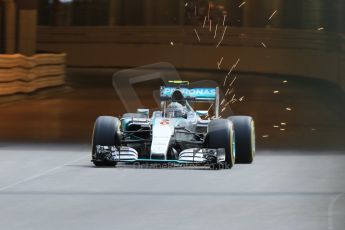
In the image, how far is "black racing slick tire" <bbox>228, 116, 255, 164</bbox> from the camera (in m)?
14.1

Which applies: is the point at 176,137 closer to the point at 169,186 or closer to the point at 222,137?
the point at 222,137

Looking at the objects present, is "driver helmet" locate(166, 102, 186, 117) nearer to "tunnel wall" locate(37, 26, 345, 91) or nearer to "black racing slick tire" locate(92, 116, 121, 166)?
"black racing slick tire" locate(92, 116, 121, 166)

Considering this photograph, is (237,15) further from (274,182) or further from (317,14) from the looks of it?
(274,182)

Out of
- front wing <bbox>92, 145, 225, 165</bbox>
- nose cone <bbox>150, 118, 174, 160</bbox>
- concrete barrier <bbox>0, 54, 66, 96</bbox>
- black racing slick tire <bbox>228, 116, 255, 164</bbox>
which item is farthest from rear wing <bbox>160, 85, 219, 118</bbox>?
concrete barrier <bbox>0, 54, 66, 96</bbox>

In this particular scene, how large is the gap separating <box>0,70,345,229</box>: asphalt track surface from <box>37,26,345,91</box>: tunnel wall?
18.4m

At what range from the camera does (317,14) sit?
40.2 metres

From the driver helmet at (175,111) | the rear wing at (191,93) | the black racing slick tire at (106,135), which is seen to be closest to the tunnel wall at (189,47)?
the rear wing at (191,93)

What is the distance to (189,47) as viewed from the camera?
45562mm

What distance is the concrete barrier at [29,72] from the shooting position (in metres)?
27.1

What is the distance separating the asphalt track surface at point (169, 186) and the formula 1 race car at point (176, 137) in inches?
7.9

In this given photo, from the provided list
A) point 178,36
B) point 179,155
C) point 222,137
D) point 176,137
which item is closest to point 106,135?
point 176,137

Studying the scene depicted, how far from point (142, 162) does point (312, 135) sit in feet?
21.0

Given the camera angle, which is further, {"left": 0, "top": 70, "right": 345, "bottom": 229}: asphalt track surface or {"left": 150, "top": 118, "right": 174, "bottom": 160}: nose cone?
{"left": 150, "top": 118, "right": 174, "bottom": 160}: nose cone

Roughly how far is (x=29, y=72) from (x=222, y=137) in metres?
16.4
